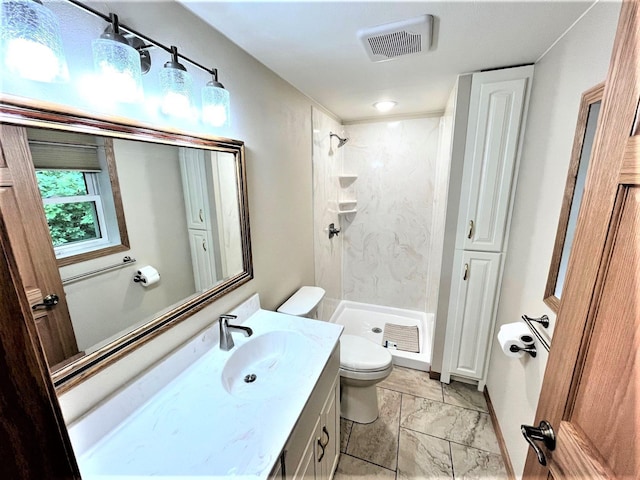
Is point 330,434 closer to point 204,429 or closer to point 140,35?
point 204,429

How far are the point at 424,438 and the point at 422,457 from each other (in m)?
0.13

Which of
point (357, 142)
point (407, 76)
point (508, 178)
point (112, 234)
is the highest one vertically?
point (407, 76)

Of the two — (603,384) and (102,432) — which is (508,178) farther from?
(102,432)

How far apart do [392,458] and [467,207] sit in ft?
5.13

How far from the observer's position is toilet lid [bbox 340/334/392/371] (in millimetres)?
1629

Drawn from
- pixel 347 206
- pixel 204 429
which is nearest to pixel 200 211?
pixel 204 429

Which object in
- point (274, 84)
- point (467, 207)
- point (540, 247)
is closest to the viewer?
point (540, 247)

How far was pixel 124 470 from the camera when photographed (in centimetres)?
71

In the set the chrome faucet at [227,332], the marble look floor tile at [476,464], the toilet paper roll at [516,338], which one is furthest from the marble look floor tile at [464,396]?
the chrome faucet at [227,332]

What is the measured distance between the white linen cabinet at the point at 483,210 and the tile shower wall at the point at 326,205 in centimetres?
106

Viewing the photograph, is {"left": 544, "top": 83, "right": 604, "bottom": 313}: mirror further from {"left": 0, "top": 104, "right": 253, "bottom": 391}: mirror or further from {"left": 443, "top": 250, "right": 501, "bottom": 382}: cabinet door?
{"left": 0, "top": 104, "right": 253, "bottom": 391}: mirror

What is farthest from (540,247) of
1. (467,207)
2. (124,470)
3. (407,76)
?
(124,470)

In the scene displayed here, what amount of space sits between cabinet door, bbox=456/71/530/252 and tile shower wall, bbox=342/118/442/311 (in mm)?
889

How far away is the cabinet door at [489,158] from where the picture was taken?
1516mm
